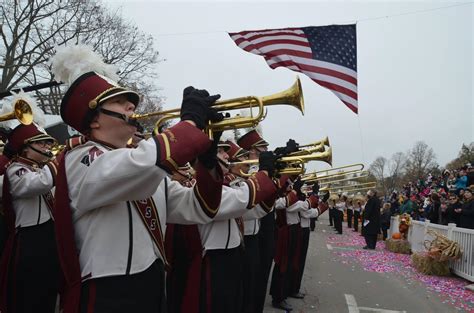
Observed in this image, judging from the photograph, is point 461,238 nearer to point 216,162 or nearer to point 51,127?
point 216,162

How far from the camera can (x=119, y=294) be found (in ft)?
7.15

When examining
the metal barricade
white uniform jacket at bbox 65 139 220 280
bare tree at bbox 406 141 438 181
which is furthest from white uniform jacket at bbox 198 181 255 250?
bare tree at bbox 406 141 438 181

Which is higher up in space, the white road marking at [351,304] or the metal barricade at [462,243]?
the metal barricade at [462,243]

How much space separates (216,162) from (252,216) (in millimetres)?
1784

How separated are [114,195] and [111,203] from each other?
3.8 inches

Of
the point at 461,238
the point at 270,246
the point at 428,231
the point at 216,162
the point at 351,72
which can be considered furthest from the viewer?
the point at 428,231

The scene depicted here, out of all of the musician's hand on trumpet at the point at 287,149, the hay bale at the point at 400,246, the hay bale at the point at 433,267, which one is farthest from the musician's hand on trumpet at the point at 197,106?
the hay bale at the point at 400,246

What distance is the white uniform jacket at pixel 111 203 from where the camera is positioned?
6.75ft

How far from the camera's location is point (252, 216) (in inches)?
172

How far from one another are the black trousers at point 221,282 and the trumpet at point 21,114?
8.81ft

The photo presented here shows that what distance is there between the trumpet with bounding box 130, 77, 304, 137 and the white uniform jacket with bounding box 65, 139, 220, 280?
0.40 m

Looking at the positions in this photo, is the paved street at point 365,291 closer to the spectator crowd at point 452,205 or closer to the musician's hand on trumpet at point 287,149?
the spectator crowd at point 452,205

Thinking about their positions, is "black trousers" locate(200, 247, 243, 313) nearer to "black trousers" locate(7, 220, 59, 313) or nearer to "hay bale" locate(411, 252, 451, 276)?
"black trousers" locate(7, 220, 59, 313)

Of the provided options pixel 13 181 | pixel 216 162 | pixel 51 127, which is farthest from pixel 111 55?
pixel 216 162
